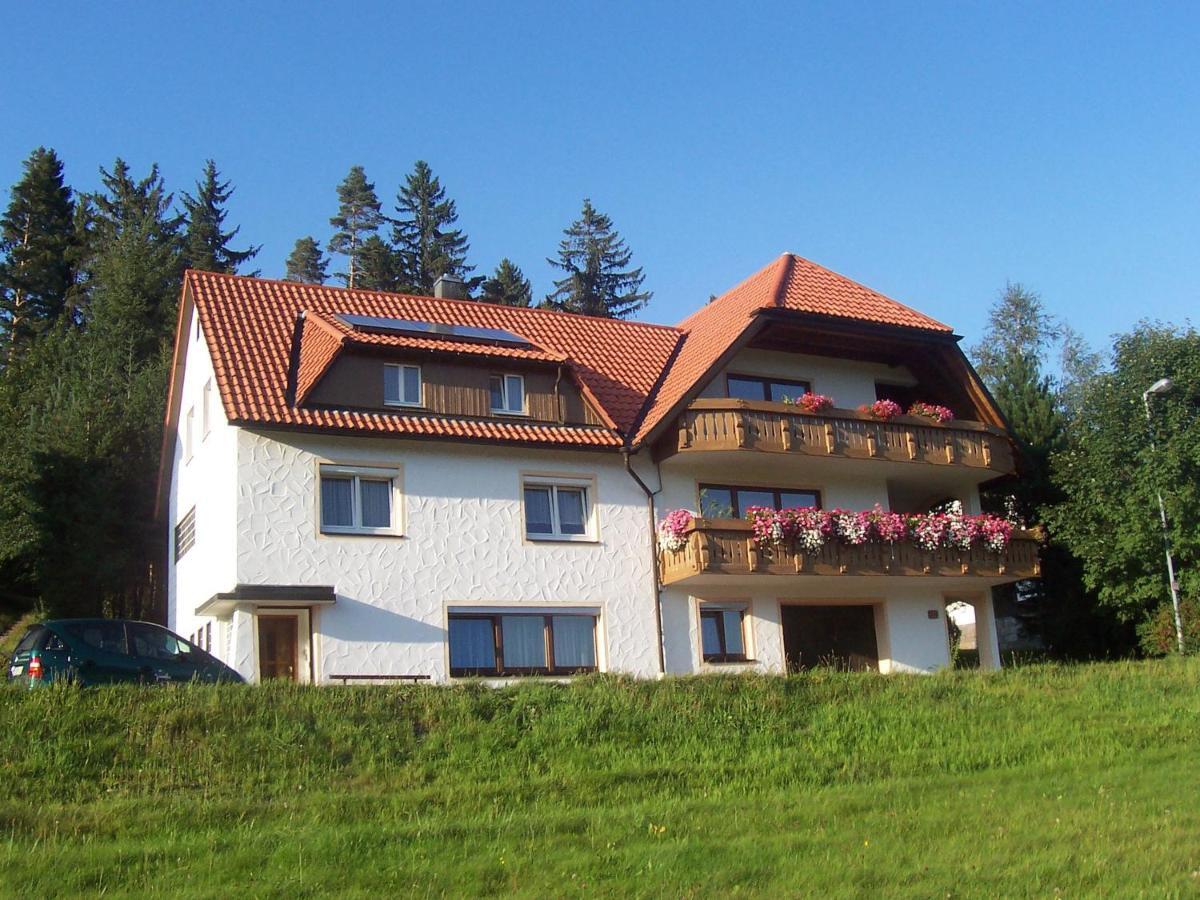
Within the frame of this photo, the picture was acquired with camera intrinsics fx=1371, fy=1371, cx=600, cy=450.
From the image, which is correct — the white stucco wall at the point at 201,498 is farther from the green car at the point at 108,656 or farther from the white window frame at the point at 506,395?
the white window frame at the point at 506,395

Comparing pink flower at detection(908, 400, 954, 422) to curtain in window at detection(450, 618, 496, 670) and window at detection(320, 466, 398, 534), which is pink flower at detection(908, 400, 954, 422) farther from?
window at detection(320, 466, 398, 534)

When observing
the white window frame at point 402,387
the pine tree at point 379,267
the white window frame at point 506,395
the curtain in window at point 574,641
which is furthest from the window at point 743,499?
the pine tree at point 379,267

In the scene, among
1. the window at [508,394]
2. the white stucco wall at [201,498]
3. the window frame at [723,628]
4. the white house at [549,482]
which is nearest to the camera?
the white house at [549,482]

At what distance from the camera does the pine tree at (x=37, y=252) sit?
61000 mm

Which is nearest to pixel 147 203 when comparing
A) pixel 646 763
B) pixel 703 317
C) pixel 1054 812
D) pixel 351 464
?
pixel 703 317

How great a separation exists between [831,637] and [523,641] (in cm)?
722

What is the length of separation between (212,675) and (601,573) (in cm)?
855

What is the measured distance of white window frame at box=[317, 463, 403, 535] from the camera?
24.7m

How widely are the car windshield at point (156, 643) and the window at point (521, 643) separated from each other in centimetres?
566

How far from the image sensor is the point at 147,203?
66.1 metres

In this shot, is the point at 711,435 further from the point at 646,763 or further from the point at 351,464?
the point at 646,763

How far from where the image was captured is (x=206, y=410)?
27484mm

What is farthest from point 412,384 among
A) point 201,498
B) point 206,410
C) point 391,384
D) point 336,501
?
point 201,498

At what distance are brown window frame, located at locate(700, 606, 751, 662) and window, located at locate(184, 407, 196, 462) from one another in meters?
11.2
